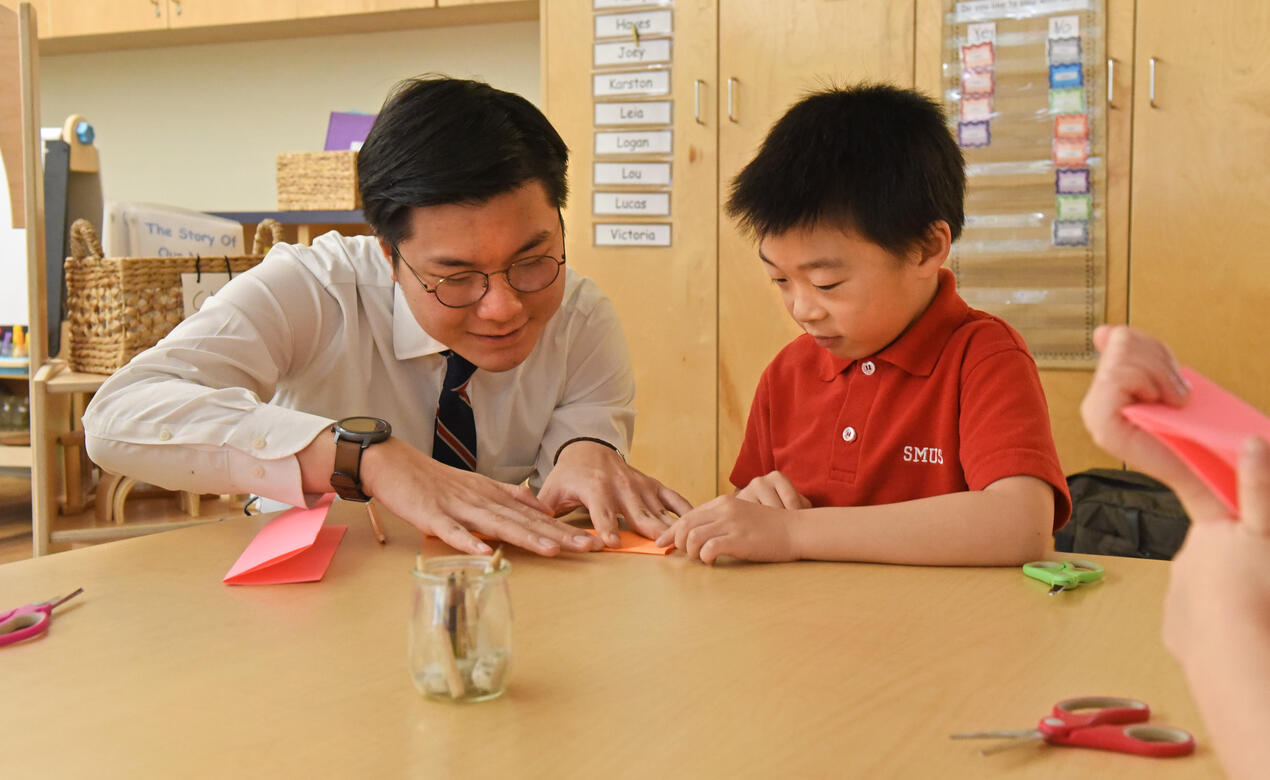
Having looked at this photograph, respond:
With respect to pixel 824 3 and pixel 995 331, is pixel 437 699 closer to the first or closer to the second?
pixel 995 331

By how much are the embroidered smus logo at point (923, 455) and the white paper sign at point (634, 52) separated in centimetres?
222

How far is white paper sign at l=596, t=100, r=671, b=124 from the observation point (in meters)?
3.32

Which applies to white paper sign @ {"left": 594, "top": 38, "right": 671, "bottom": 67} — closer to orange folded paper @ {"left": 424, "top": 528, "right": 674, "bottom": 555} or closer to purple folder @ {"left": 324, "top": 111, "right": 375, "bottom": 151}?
purple folder @ {"left": 324, "top": 111, "right": 375, "bottom": 151}

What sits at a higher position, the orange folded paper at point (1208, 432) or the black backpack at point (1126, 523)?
the orange folded paper at point (1208, 432)

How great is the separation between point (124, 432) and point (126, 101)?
4115 millimetres

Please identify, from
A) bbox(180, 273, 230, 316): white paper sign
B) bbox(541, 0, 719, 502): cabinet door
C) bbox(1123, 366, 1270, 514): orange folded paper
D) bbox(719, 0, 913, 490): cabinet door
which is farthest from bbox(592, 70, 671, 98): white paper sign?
bbox(1123, 366, 1270, 514): orange folded paper

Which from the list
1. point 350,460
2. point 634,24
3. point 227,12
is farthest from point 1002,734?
point 227,12

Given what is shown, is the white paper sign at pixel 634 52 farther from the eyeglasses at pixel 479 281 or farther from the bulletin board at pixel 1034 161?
the eyeglasses at pixel 479 281

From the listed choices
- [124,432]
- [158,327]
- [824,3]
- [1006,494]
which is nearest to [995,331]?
[1006,494]

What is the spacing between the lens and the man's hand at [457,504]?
1115mm

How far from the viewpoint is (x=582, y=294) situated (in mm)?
1768

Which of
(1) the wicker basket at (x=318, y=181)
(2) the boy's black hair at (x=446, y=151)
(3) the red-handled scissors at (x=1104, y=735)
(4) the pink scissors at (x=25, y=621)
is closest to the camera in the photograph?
(3) the red-handled scissors at (x=1104, y=735)

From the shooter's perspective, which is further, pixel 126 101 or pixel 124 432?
pixel 126 101

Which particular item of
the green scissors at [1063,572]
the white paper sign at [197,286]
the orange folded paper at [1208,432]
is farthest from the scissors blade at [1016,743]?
the white paper sign at [197,286]
